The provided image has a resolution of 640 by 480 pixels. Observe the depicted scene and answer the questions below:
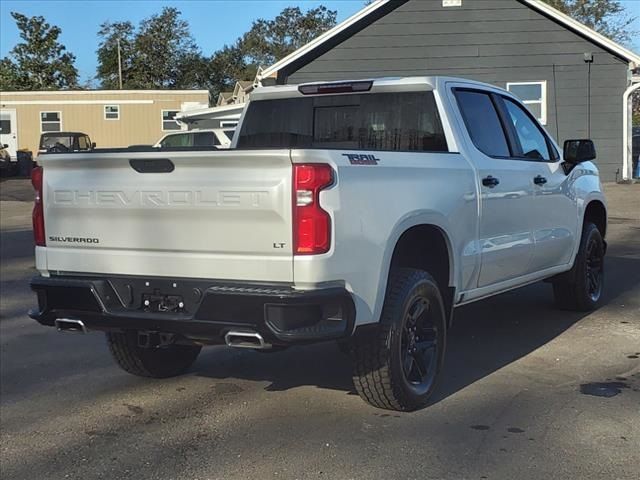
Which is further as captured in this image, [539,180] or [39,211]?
[539,180]

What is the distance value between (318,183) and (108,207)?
131cm

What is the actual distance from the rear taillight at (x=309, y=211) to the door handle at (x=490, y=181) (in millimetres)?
1812

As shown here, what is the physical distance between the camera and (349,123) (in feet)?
19.2

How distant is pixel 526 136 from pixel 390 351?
9.21ft

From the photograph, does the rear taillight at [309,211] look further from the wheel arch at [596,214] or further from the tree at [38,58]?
the tree at [38,58]

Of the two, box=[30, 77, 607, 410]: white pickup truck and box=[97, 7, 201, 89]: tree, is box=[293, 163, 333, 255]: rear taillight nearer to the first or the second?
box=[30, 77, 607, 410]: white pickup truck

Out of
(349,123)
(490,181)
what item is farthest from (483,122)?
(349,123)

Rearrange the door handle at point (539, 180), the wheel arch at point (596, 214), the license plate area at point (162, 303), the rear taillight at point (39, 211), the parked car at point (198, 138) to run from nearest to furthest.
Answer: the license plate area at point (162, 303) → the rear taillight at point (39, 211) → the door handle at point (539, 180) → the wheel arch at point (596, 214) → the parked car at point (198, 138)

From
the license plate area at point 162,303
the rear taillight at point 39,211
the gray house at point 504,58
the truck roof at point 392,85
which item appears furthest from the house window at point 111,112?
the license plate area at point 162,303

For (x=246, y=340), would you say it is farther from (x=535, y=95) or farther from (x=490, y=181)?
(x=535, y=95)

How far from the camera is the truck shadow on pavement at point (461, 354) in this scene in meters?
5.57

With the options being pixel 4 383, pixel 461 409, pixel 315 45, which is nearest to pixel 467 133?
pixel 461 409

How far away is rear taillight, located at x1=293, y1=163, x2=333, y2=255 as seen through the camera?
3896 millimetres

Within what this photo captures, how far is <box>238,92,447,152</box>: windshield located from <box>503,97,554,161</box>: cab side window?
99cm
